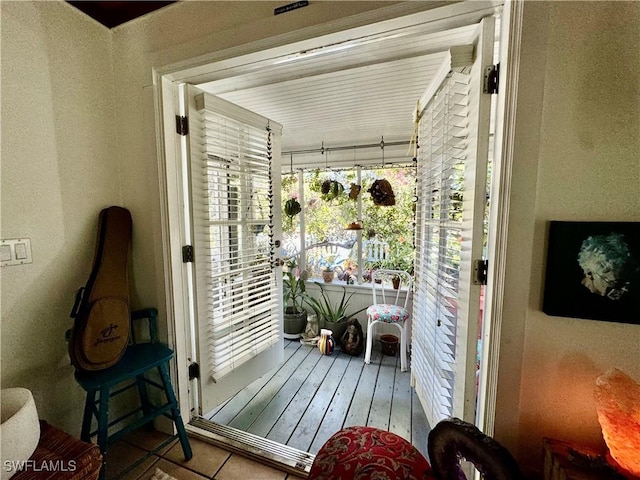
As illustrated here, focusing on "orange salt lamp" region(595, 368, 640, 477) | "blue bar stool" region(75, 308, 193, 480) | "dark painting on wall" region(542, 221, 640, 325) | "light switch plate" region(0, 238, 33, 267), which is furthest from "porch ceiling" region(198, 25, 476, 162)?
"blue bar stool" region(75, 308, 193, 480)

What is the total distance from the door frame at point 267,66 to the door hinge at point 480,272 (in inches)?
2.0

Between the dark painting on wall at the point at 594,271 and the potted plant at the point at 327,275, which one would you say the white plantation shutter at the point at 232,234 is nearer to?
the potted plant at the point at 327,275

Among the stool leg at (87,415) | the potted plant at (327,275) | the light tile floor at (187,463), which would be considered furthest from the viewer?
the potted plant at (327,275)

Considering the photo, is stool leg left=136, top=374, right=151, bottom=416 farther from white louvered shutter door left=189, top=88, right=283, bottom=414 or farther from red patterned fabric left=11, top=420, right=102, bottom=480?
red patterned fabric left=11, top=420, right=102, bottom=480

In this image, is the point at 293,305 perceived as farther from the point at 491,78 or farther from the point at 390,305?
the point at 491,78

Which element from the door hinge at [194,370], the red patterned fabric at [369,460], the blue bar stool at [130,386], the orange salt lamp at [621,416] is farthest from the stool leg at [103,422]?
the orange salt lamp at [621,416]

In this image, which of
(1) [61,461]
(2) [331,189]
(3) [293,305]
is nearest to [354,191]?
(2) [331,189]

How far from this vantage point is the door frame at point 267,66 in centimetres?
87

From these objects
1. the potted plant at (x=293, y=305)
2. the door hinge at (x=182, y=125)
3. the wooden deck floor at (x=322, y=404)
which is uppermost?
the door hinge at (x=182, y=125)

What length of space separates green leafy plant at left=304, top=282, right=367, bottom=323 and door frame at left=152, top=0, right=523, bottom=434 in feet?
5.06

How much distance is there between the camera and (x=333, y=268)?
3266mm

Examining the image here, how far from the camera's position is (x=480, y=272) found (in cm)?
101

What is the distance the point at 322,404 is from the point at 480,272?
1492 millimetres

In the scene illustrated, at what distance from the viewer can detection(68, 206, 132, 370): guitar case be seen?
1.13 meters
